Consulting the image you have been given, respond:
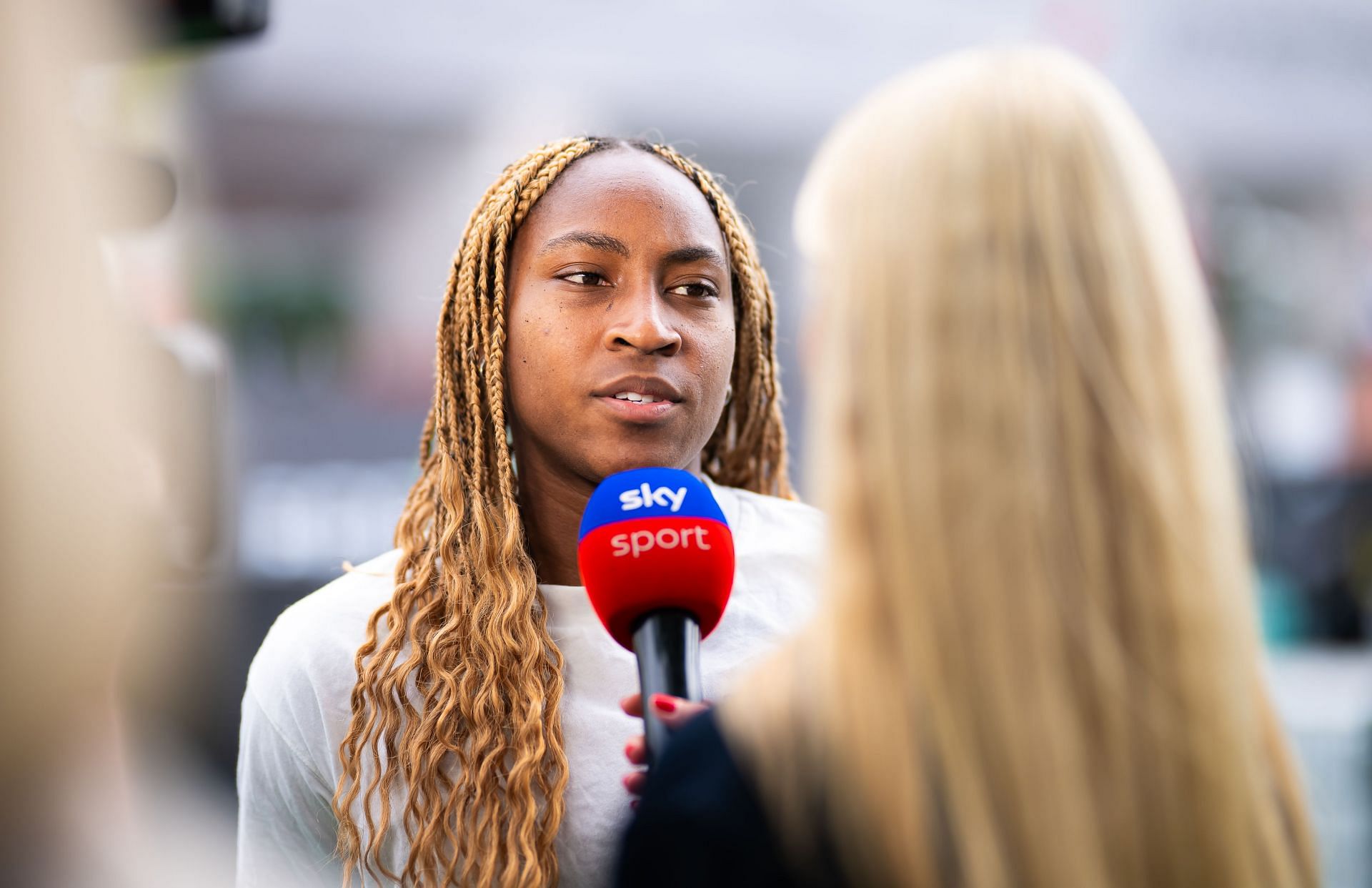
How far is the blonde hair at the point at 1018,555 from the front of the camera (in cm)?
105

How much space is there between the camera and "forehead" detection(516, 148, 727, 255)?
6.30 feet

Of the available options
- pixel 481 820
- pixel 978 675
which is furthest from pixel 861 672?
pixel 481 820

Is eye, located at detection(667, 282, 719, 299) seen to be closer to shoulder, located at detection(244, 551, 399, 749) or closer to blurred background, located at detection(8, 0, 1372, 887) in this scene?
shoulder, located at detection(244, 551, 399, 749)

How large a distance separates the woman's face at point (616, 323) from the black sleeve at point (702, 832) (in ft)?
2.60

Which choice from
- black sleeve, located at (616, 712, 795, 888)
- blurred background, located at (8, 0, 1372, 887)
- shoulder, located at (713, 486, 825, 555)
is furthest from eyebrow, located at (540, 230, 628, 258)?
blurred background, located at (8, 0, 1372, 887)

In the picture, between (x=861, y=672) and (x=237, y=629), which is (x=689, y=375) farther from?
(x=237, y=629)

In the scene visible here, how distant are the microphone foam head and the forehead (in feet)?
1.54

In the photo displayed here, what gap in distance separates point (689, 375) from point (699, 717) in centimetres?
83

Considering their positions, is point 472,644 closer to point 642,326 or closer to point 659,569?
point 659,569

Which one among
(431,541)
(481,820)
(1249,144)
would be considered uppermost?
(1249,144)

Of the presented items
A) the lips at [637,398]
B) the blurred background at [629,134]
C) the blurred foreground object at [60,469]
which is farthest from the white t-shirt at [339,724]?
the blurred background at [629,134]

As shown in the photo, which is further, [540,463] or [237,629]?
[237,629]

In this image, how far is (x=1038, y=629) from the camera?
3.46 feet

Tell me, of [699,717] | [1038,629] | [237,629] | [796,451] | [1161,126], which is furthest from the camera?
[1161,126]
